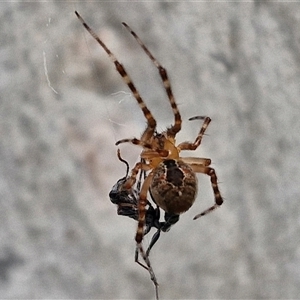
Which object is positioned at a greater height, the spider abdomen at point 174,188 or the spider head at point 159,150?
the spider head at point 159,150

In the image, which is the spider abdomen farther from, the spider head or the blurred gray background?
the blurred gray background

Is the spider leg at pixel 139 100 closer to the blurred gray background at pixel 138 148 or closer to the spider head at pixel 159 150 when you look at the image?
the spider head at pixel 159 150

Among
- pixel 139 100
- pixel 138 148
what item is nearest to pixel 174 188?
pixel 139 100

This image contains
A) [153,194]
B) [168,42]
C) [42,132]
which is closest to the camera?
[153,194]

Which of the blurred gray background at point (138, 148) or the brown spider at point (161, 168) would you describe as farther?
the blurred gray background at point (138, 148)

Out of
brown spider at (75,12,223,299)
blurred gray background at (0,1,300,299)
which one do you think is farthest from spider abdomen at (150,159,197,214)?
blurred gray background at (0,1,300,299)

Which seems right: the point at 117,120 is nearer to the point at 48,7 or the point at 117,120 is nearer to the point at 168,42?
the point at 168,42

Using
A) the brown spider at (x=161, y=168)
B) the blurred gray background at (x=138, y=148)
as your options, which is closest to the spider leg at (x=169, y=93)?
the brown spider at (x=161, y=168)

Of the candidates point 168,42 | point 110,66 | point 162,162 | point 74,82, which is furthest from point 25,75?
point 162,162
